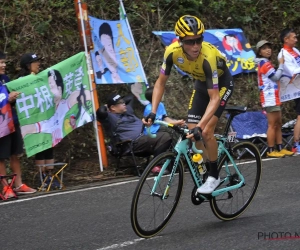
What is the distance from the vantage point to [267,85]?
433 inches

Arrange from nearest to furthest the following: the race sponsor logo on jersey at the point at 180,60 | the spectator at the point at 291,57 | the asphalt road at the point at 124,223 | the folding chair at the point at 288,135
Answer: the asphalt road at the point at 124,223 → the race sponsor logo on jersey at the point at 180,60 → the spectator at the point at 291,57 → the folding chair at the point at 288,135

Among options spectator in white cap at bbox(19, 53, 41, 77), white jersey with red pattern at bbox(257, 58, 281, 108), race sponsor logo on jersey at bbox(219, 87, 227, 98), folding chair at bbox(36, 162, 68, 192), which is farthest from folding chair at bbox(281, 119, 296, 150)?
race sponsor logo on jersey at bbox(219, 87, 227, 98)

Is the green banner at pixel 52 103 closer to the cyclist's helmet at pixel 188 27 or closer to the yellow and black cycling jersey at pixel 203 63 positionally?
the yellow and black cycling jersey at pixel 203 63

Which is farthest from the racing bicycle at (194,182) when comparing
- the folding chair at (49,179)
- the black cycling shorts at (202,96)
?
the folding chair at (49,179)

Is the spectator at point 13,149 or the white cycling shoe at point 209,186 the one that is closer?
the white cycling shoe at point 209,186

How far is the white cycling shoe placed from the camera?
6.39 m

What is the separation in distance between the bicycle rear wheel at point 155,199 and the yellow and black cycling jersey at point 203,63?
2.82 ft

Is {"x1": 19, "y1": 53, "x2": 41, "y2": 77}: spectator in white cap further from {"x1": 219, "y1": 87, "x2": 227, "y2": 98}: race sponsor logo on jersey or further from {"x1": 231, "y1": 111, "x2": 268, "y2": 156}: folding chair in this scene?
{"x1": 231, "y1": 111, "x2": 268, "y2": 156}: folding chair

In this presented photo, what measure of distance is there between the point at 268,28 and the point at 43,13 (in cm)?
558

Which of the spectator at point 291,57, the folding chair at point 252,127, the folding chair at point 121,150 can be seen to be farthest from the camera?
the folding chair at point 252,127

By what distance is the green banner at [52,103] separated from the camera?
352 inches

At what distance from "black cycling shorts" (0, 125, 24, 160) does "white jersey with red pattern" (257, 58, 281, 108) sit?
4.37 metres

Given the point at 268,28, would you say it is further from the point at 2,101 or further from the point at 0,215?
the point at 0,215

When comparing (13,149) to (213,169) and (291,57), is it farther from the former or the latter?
(291,57)
